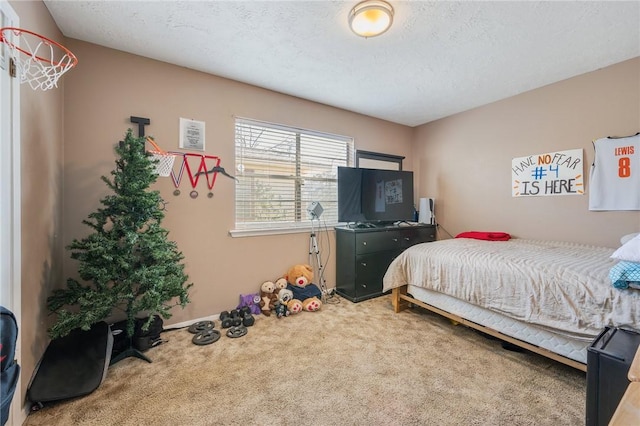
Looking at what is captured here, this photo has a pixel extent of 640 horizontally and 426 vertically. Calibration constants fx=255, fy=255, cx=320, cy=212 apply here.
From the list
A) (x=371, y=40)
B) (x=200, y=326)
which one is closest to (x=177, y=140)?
(x=200, y=326)

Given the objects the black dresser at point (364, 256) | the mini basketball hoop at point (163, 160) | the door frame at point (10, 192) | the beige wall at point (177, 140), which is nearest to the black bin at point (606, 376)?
the black dresser at point (364, 256)

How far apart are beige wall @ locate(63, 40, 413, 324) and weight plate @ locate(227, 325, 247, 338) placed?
0.39 metres

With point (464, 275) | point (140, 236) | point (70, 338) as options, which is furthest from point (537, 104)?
point (70, 338)

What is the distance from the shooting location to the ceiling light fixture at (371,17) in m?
1.63

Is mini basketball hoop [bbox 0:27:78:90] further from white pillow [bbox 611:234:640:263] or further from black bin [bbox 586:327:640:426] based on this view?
white pillow [bbox 611:234:640:263]

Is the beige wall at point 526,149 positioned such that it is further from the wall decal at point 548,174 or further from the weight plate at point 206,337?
the weight plate at point 206,337

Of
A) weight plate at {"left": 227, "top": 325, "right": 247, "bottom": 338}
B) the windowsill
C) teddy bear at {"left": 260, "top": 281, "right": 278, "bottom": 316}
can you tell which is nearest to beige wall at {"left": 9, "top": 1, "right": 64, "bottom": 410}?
weight plate at {"left": 227, "top": 325, "right": 247, "bottom": 338}

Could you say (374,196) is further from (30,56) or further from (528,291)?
(30,56)

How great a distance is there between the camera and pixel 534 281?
1.73m

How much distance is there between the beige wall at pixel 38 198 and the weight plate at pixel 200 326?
37.2 inches

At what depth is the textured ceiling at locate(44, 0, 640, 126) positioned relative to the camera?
1710mm

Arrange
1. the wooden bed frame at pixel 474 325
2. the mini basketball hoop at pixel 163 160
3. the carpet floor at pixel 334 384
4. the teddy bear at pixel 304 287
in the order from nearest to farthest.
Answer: the carpet floor at pixel 334 384, the wooden bed frame at pixel 474 325, the mini basketball hoop at pixel 163 160, the teddy bear at pixel 304 287

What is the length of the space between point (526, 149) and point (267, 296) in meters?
3.42

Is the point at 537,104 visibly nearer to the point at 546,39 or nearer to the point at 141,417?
the point at 546,39
